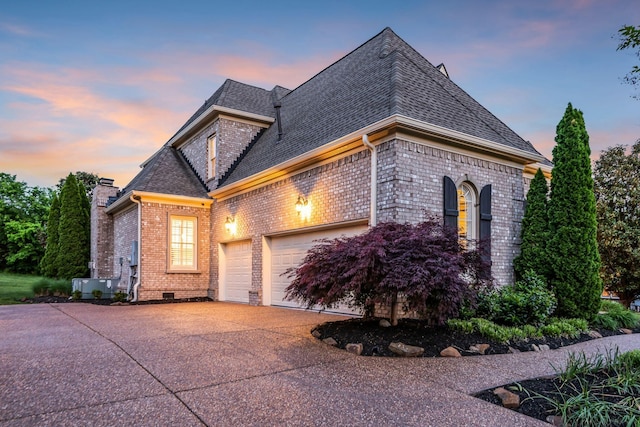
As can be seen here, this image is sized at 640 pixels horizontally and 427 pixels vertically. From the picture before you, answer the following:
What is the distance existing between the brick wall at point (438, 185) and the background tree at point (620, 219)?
558 centimetres

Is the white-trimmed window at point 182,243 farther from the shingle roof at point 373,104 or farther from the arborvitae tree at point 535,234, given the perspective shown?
the arborvitae tree at point 535,234

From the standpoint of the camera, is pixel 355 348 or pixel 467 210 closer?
pixel 355 348

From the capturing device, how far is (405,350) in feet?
18.0

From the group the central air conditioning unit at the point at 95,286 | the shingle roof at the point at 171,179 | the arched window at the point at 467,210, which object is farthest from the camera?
the central air conditioning unit at the point at 95,286

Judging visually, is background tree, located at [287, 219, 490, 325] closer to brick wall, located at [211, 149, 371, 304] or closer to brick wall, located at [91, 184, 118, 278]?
brick wall, located at [211, 149, 371, 304]

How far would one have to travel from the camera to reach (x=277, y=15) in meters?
10.8

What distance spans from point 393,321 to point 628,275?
36.0ft

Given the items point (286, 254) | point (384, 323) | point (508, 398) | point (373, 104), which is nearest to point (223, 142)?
point (286, 254)

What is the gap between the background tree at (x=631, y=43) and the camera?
355cm

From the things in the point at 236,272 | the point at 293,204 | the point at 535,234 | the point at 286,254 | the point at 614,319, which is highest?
the point at 293,204

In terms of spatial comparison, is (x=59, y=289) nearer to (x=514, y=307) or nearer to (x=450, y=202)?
Answer: (x=450, y=202)

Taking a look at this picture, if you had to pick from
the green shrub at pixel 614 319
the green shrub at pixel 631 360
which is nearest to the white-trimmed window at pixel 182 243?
the green shrub at pixel 614 319

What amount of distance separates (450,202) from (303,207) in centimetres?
349

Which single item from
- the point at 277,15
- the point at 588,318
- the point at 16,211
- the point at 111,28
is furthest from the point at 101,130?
the point at 16,211
